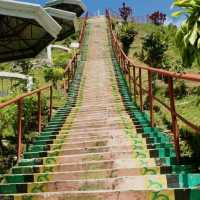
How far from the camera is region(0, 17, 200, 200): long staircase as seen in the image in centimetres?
493

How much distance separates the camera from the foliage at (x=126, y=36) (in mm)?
38719

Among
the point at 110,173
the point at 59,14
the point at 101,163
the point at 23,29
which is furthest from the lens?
the point at 59,14

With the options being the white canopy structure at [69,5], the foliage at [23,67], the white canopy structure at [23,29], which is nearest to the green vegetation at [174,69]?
the white canopy structure at [23,29]

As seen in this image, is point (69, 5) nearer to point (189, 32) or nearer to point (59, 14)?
point (59, 14)

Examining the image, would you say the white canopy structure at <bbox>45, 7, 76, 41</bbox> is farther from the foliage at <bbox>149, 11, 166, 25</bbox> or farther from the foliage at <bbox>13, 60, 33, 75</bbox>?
the foliage at <bbox>149, 11, 166, 25</bbox>

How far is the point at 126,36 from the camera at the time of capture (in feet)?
129

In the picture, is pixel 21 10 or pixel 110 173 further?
pixel 21 10

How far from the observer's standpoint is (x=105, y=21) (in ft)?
154

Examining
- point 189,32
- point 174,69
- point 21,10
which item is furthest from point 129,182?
point 174,69

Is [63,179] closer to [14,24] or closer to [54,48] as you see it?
[14,24]

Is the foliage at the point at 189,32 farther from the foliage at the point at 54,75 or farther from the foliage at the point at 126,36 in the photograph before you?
the foliage at the point at 126,36

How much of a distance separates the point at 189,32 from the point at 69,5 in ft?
143

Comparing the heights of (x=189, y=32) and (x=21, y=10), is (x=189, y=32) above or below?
below

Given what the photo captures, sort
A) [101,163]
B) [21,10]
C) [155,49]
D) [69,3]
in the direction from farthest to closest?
[69,3] → [155,49] → [21,10] → [101,163]
